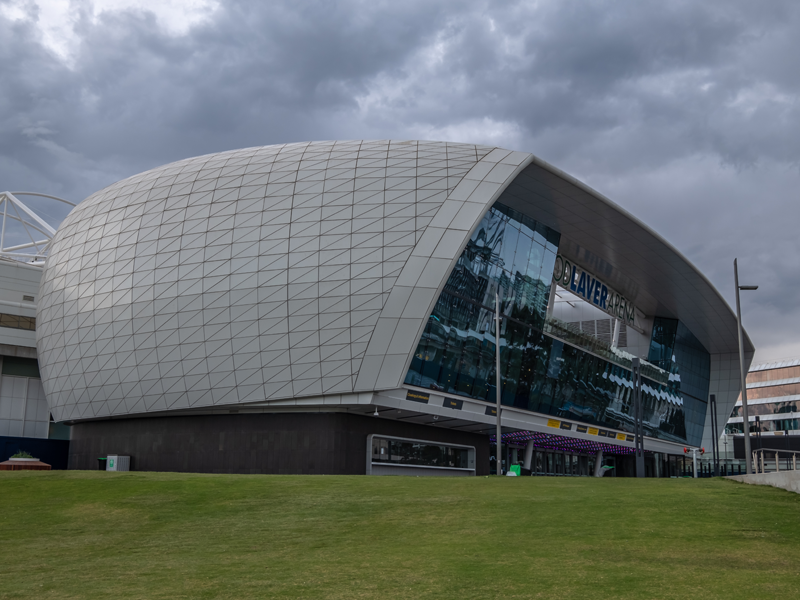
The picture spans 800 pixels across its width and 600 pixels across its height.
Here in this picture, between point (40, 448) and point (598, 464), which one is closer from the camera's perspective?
point (40, 448)

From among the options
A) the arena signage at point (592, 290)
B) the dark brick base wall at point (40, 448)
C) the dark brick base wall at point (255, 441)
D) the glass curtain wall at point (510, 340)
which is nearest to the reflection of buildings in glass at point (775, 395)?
the arena signage at point (592, 290)

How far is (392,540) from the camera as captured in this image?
51.5 feet

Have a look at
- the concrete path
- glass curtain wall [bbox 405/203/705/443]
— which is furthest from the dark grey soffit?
the concrete path

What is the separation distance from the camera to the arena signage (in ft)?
184

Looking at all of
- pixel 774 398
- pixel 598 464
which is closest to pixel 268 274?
pixel 598 464

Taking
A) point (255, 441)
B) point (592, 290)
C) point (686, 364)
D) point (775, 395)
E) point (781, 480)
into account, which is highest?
point (592, 290)

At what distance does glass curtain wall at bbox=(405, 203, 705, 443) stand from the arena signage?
16.9ft

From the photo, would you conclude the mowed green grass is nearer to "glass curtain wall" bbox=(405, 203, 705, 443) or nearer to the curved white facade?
the curved white facade

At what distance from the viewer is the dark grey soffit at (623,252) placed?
44.5m

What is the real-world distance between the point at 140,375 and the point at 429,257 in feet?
55.4

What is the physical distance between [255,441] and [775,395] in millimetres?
96259

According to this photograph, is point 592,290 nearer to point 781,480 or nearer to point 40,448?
point 781,480

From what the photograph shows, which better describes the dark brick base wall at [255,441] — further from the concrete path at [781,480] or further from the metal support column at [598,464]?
the metal support column at [598,464]

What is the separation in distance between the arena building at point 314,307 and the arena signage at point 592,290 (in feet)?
14.6
